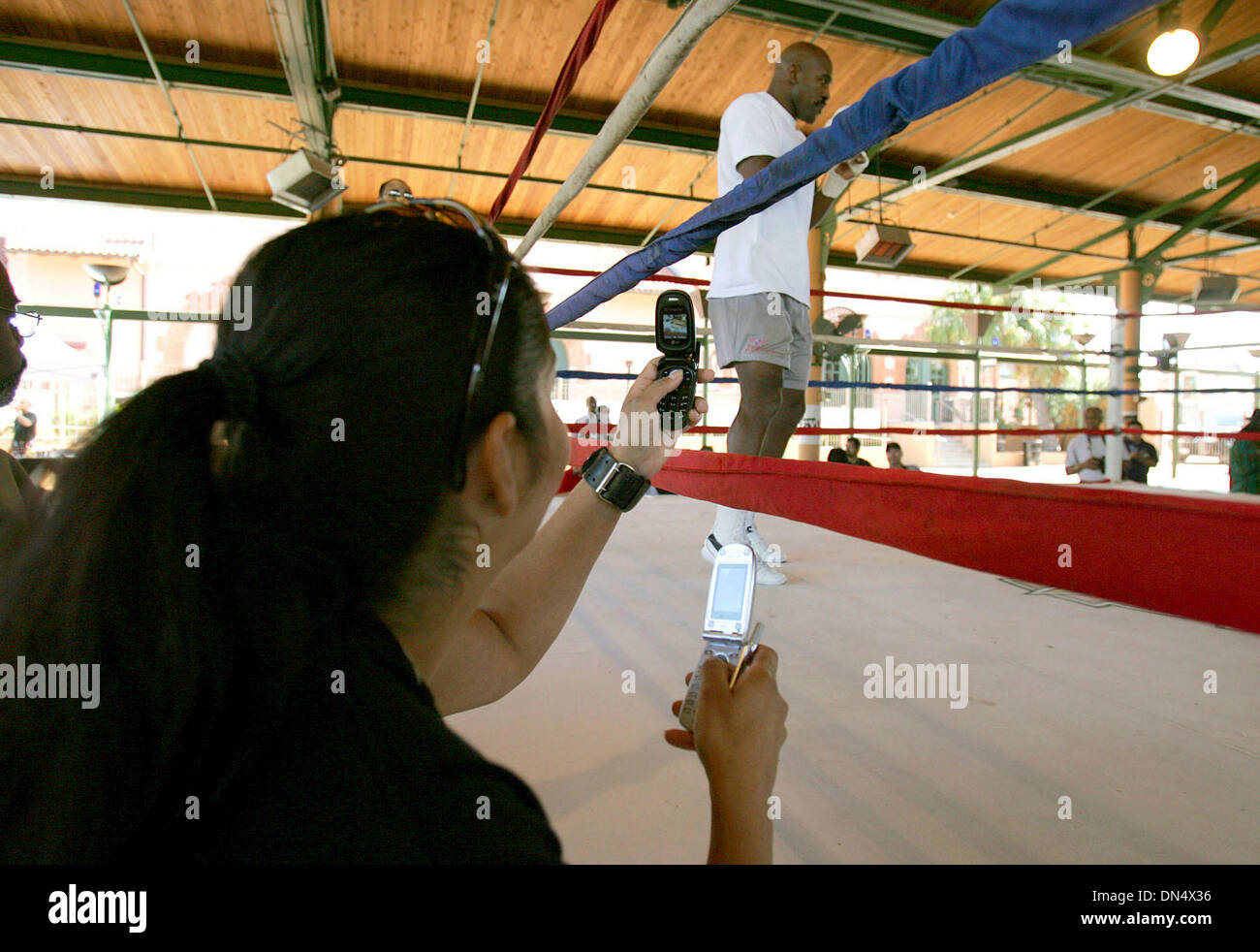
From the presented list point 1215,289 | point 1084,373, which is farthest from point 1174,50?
point 1215,289

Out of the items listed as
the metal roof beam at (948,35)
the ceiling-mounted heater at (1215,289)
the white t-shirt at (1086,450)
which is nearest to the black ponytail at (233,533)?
the metal roof beam at (948,35)

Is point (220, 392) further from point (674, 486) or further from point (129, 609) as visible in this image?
point (674, 486)

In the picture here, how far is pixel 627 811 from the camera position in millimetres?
762

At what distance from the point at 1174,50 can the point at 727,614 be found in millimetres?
4767

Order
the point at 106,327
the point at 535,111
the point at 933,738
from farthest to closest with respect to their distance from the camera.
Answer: the point at 535,111 → the point at 106,327 → the point at 933,738

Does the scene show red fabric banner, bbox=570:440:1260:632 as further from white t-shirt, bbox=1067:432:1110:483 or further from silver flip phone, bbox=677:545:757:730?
white t-shirt, bbox=1067:432:1110:483

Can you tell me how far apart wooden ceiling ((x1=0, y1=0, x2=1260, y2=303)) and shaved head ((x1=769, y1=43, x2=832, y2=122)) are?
2599mm

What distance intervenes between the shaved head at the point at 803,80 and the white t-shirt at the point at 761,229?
0.50 feet

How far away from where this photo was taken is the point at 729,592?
0.65m

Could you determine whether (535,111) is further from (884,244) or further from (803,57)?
(803,57)

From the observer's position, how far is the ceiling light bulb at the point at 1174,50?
11.9 ft

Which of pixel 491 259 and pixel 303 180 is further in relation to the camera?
pixel 303 180

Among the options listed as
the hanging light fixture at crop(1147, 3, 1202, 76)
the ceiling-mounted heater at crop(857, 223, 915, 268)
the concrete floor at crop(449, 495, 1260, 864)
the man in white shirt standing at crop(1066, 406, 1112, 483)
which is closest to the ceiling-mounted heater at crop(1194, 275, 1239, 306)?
the ceiling-mounted heater at crop(857, 223, 915, 268)

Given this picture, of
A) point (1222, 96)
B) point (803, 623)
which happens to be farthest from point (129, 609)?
point (1222, 96)
